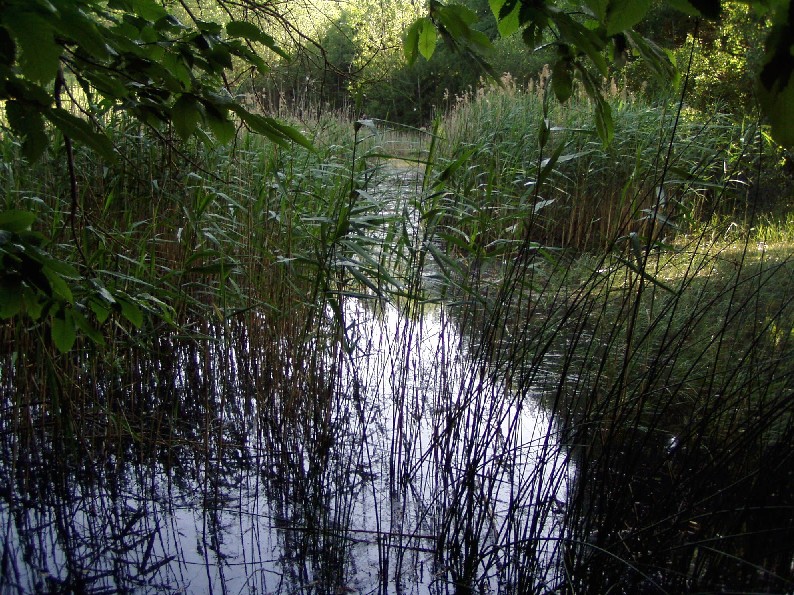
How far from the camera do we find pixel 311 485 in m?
2.49

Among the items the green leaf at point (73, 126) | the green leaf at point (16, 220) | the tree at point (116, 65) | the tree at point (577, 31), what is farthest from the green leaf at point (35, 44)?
the tree at point (577, 31)

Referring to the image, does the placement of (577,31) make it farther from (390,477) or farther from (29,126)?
(390,477)

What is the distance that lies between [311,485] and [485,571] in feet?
2.44

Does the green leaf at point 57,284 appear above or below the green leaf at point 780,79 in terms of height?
below

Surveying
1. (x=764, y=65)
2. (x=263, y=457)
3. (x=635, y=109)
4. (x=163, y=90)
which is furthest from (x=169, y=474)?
(x=635, y=109)

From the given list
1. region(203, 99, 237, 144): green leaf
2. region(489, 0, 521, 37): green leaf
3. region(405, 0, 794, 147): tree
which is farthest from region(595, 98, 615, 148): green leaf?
region(203, 99, 237, 144): green leaf

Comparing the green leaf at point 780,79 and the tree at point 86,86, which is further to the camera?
the tree at point 86,86

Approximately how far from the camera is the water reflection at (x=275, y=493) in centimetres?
208

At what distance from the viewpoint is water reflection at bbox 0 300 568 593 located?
208 centimetres

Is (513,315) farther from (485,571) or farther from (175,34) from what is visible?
(175,34)

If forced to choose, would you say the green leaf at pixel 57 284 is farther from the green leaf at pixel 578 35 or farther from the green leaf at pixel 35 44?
the green leaf at pixel 578 35

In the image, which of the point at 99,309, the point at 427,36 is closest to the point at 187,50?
the point at 427,36

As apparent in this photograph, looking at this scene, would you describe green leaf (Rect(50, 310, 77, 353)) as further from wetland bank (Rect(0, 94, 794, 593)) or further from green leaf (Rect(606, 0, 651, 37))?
green leaf (Rect(606, 0, 651, 37))

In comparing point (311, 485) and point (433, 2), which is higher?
point (433, 2)
